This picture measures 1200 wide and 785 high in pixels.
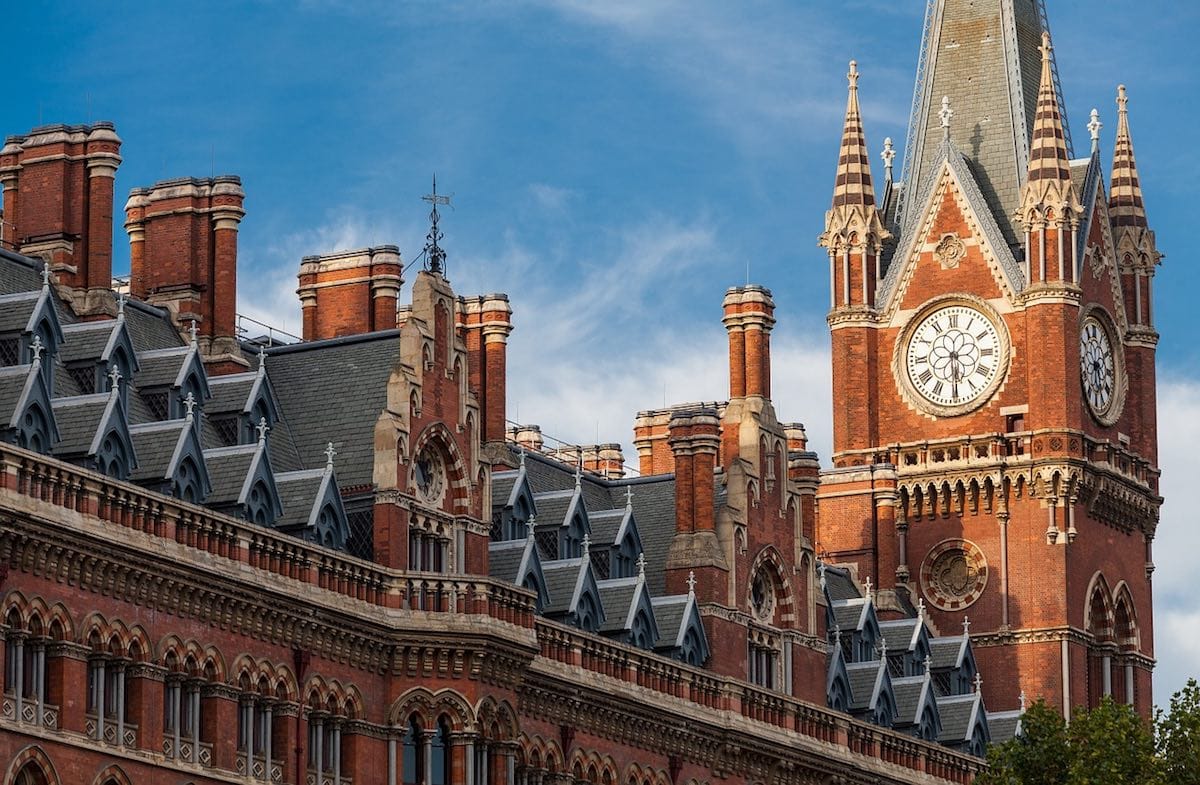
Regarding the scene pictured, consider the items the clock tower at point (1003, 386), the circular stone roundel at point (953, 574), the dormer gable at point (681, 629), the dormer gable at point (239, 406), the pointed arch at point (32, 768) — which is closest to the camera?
the pointed arch at point (32, 768)

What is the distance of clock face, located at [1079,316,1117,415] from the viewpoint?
382ft

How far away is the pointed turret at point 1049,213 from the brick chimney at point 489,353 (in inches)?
1196

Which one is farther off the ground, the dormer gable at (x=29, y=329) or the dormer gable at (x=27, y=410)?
the dormer gable at (x=29, y=329)

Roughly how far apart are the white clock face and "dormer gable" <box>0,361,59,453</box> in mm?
52734

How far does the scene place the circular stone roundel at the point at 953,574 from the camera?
114750 millimetres

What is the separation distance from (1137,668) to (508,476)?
1518 inches

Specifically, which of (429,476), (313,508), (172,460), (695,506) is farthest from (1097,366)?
(172,460)

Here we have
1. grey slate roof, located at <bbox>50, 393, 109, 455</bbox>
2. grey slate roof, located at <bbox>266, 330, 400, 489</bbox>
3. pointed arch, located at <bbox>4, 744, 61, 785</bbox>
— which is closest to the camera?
pointed arch, located at <bbox>4, 744, 61, 785</bbox>

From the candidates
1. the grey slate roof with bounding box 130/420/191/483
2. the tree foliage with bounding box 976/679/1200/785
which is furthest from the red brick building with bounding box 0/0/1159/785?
the tree foliage with bounding box 976/679/1200/785

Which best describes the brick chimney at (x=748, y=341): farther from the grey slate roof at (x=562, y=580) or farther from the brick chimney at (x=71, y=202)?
the brick chimney at (x=71, y=202)

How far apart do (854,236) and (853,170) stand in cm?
268

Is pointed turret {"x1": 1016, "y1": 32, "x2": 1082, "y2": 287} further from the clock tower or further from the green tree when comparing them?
the green tree

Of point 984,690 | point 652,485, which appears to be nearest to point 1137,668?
point 984,690

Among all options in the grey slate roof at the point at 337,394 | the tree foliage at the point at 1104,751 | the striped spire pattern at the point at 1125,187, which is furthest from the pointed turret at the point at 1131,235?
the grey slate roof at the point at 337,394
